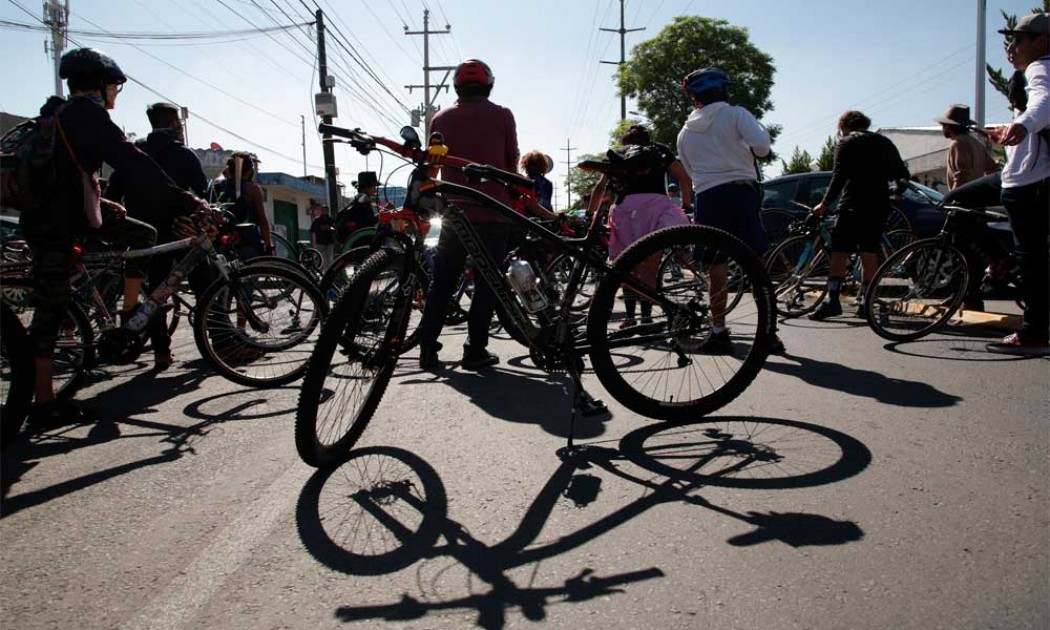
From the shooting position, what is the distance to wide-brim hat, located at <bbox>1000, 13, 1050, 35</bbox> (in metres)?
4.13

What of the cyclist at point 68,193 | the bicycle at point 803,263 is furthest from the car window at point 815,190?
the cyclist at point 68,193

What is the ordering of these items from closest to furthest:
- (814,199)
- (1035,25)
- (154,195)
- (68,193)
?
(68,193) → (1035,25) → (154,195) → (814,199)

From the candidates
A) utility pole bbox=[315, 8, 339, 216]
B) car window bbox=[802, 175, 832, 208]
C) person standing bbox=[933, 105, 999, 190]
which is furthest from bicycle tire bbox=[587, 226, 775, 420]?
utility pole bbox=[315, 8, 339, 216]

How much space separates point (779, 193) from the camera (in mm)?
11141

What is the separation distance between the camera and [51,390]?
3609 millimetres

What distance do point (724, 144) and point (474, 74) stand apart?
1.72 metres

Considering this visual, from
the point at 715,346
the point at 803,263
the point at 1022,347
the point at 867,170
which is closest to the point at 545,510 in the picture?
the point at 715,346

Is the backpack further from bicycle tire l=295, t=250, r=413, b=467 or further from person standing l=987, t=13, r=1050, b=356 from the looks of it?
person standing l=987, t=13, r=1050, b=356

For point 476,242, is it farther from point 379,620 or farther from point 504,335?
point 504,335

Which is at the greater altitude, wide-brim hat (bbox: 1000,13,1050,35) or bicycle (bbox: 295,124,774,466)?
wide-brim hat (bbox: 1000,13,1050,35)

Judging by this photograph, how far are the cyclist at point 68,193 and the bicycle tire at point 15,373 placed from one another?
18.5 inches

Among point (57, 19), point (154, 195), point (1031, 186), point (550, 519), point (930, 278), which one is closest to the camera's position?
point (550, 519)

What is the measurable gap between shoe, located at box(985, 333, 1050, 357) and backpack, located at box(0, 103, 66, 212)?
5504mm

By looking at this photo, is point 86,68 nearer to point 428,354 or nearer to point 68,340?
point 68,340
